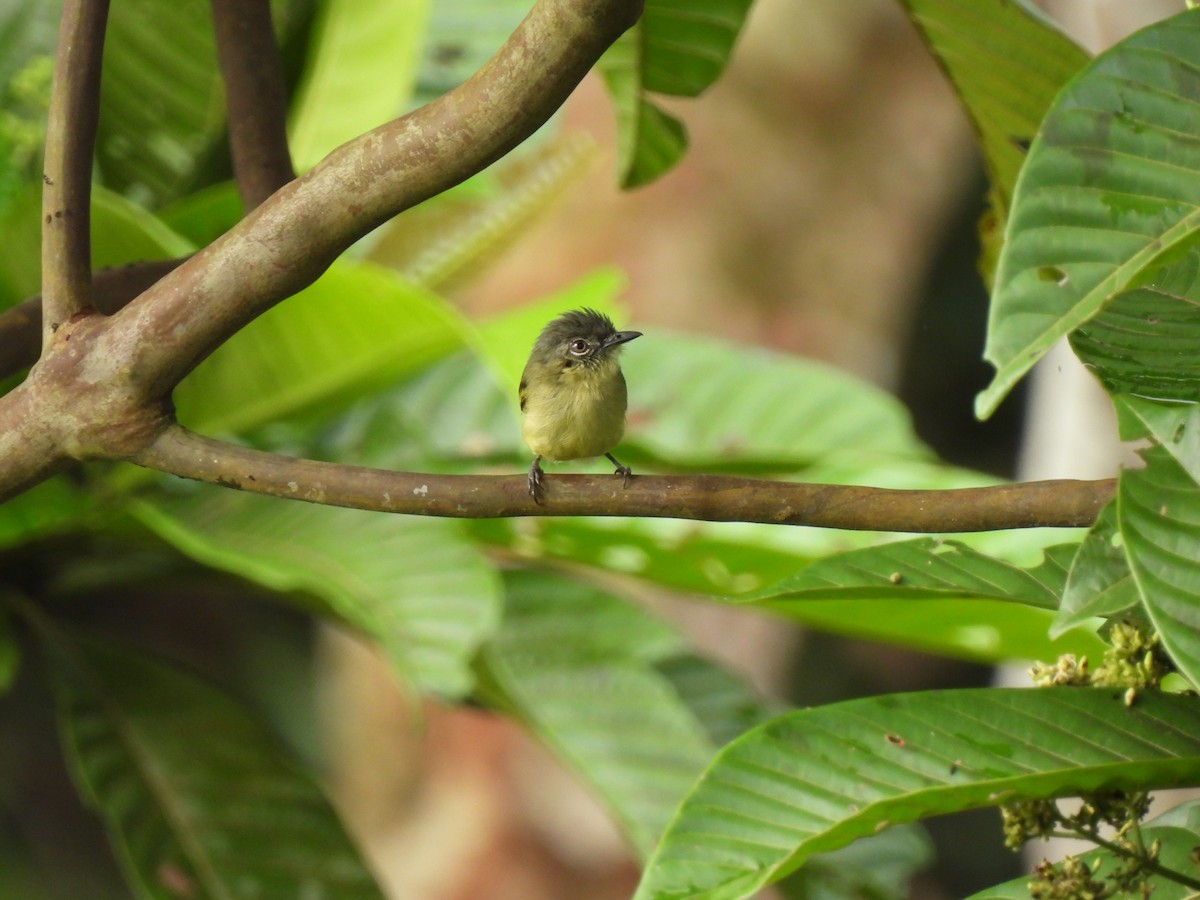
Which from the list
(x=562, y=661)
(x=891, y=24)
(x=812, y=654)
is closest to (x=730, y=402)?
(x=562, y=661)

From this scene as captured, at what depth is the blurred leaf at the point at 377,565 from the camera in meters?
1.94

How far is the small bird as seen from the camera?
6.06 ft

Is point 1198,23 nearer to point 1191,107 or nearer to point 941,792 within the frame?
point 1191,107

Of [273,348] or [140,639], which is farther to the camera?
[140,639]

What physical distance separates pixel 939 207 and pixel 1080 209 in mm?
4367

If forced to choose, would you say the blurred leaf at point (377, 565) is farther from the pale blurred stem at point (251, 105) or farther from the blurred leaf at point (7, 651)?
the pale blurred stem at point (251, 105)

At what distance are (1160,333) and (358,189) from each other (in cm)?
63

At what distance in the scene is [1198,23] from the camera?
0.88 meters

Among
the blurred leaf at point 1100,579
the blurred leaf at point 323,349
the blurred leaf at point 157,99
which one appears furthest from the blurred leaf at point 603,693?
the blurred leaf at point 1100,579

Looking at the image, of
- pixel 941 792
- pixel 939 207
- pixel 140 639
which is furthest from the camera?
pixel 140 639

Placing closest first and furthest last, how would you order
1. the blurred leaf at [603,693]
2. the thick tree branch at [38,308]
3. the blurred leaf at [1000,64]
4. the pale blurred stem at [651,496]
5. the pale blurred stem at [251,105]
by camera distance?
the pale blurred stem at [651,496] → the thick tree branch at [38,308] → the pale blurred stem at [251,105] → the blurred leaf at [1000,64] → the blurred leaf at [603,693]

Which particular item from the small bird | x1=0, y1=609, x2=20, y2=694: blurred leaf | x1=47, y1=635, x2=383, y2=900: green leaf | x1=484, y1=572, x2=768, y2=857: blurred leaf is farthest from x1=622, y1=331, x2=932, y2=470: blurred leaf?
x1=0, y1=609, x2=20, y2=694: blurred leaf

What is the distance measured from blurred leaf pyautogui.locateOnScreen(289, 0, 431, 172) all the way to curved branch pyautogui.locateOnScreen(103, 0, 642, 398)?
1548 mm

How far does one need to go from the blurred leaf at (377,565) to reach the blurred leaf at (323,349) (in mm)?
182
